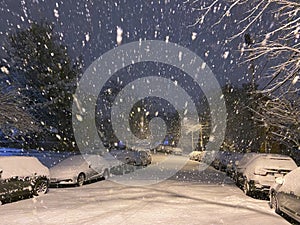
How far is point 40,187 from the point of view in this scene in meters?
11.6

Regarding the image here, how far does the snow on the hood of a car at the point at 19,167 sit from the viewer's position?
398 inches

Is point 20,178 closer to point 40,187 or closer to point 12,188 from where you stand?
point 12,188

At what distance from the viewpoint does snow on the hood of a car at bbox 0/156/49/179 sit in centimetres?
1011

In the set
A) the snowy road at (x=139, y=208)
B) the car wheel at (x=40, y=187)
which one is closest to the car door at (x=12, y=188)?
the snowy road at (x=139, y=208)

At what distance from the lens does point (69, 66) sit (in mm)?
32812

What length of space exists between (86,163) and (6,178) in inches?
229

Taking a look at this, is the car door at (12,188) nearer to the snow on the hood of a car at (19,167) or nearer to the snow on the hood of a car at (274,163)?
the snow on the hood of a car at (19,167)

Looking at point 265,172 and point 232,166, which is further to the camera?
point 232,166

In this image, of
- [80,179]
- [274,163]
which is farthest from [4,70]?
[274,163]

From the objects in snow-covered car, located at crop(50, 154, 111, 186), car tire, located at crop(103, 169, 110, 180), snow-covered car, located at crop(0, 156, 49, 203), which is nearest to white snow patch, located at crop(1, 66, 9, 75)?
snow-covered car, located at crop(50, 154, 111, 186)

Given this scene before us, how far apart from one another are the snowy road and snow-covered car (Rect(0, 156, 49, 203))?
317mm

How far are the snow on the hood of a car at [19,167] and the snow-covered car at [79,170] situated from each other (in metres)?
1.84

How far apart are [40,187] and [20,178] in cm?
124

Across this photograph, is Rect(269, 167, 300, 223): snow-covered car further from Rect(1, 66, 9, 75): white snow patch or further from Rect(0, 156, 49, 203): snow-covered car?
Rect(1, 66, 9, 75): white snow patch
